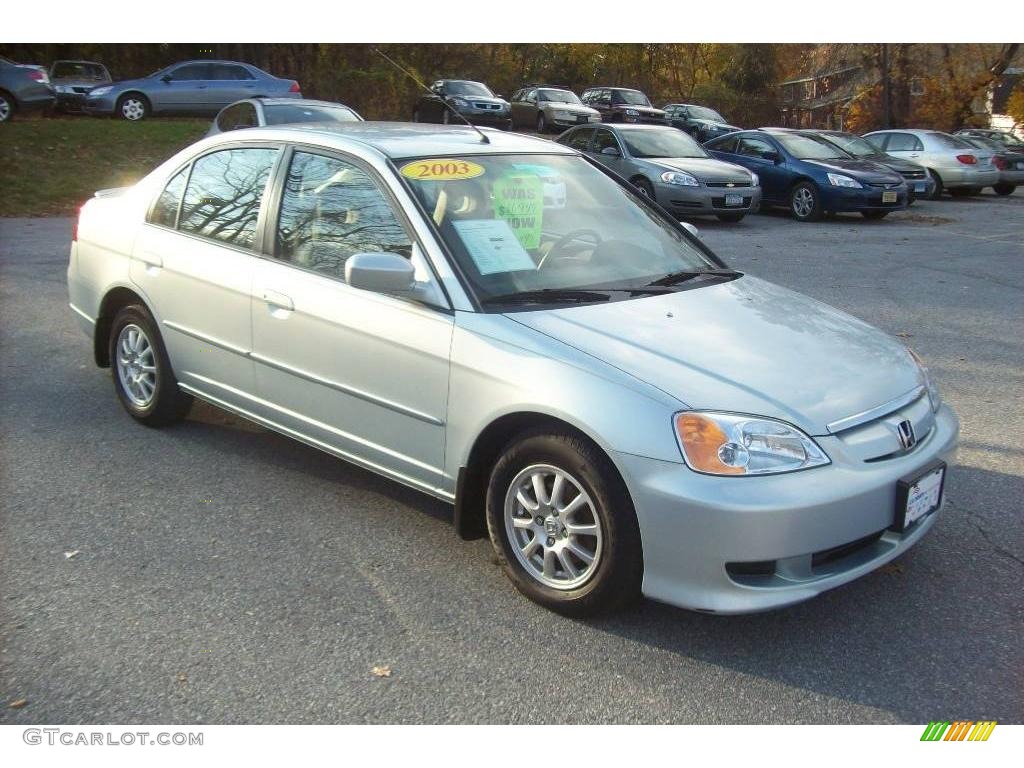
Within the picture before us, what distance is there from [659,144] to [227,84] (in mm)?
11724

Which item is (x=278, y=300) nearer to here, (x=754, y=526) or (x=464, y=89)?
(x=754, y=526)

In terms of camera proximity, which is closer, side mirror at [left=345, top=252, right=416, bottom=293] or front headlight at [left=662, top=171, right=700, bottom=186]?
side mirror at [left=345, top=252, right=416, bottom=293]

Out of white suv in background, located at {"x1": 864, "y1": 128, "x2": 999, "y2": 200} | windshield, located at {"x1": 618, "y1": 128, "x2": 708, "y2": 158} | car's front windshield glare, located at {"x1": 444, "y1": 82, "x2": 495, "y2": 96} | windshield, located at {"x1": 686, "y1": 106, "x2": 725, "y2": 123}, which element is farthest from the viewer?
windshield, located at {"x1": 686, "y1": 106, "x2": 725, "y2": 123}

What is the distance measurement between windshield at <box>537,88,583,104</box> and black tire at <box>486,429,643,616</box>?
3112 centimetres

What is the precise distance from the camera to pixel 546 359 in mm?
3471

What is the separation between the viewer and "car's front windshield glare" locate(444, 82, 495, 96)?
30.7 meters

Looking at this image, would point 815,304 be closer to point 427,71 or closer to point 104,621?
point 104,621

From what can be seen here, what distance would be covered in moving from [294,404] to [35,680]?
164 cm

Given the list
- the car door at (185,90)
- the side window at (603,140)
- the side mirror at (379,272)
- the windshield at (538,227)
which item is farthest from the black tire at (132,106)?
the side mirror at (379,272)

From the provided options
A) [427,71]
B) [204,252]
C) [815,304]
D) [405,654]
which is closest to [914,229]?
[815,304]

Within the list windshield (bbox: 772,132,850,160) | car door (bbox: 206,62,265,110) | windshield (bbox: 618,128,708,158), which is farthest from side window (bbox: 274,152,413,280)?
car door (bbox: 206,62,265,110)

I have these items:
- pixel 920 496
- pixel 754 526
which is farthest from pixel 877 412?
pixel 754 526

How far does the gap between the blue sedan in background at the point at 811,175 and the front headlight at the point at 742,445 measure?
1404cm
